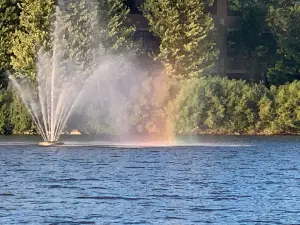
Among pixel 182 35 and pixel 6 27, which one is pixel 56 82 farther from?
pixel 182 35

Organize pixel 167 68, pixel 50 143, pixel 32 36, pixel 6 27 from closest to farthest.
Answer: pixel 50 143, pixel 32 36, pixel 6 27, pixel 167 68

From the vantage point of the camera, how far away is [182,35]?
367 feet

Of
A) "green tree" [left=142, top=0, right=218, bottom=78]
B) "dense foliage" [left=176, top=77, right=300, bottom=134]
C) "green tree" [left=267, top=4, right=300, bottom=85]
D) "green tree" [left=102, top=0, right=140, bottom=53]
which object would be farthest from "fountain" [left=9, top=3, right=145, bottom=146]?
"green tree" [left=267, top=4, right=300, bottom=85]

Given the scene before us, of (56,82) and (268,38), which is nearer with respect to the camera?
(56,82)

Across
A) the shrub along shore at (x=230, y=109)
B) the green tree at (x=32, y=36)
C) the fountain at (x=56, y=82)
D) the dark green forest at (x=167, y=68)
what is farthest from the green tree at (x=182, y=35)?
the green tree at (x=32, y=36)

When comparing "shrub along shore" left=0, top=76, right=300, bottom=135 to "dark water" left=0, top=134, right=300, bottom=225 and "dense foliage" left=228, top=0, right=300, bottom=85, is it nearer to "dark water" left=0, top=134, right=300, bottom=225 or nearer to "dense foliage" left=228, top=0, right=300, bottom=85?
"dense foliage" left=228, top=0, right=300, bottom=85

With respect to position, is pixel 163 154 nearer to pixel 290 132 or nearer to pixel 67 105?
pixel 67 105

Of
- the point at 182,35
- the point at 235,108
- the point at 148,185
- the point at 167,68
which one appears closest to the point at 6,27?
the point at 167,68

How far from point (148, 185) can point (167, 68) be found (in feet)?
175

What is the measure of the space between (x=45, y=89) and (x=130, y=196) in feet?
164

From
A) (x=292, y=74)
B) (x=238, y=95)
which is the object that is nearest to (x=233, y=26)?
(x=292, y=74)

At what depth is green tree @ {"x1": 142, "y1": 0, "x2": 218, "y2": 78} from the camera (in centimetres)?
11088

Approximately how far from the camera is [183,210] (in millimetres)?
47500

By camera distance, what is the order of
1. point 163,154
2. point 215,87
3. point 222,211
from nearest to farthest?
1. point 222,211
2. point 163,154
3. point 215,87
